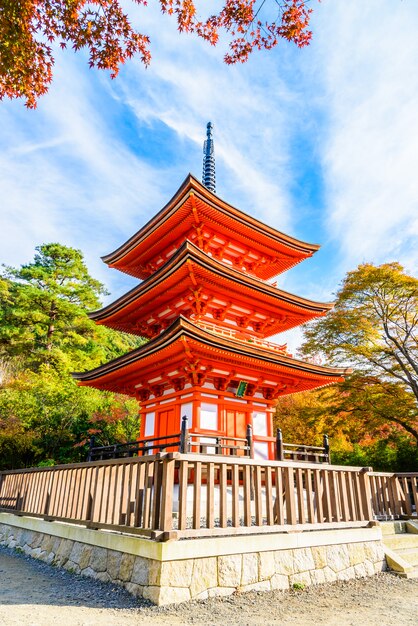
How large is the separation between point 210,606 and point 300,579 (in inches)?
70.3

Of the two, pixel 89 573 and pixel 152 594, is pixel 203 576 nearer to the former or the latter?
pixel 152 594

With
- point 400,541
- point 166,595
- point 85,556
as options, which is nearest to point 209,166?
point 400,541

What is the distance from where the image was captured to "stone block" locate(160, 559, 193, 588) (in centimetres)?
462

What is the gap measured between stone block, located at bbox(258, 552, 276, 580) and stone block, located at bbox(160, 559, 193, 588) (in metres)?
1.15

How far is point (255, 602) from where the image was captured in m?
4.97

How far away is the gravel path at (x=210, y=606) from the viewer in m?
4.28

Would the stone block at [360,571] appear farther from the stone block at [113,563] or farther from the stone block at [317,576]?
the stone block at [113,563]

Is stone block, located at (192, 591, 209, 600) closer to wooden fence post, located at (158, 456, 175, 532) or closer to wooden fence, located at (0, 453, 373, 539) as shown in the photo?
wooden fence, located at (0, 453, 373, 539)

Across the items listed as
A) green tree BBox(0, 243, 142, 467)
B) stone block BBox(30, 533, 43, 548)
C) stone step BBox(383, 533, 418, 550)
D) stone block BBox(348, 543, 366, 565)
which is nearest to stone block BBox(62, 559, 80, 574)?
stone block BBox(30, 533, 43, 548)

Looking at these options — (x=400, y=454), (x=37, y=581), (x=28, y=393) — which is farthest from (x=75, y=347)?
(x=37, y=581)

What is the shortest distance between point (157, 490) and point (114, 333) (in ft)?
107

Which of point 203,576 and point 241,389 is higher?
point 241,389

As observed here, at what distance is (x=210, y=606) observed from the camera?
4672 mm

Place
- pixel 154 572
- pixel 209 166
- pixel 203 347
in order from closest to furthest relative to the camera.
Answer: pixel 154 572
pixel 203 347
pixel 209 166
